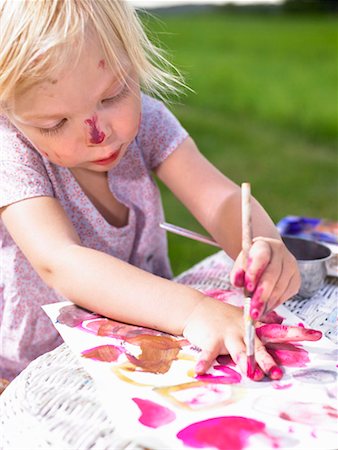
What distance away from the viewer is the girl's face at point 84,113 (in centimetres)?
A: 94

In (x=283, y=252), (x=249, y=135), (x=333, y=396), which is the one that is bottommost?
(x=249, y=135)

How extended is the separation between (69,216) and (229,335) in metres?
0.47

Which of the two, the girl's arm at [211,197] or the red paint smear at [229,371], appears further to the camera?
the girl's arm at [211,197]

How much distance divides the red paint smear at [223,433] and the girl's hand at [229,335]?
9cm

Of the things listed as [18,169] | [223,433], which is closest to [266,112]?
[18,169]

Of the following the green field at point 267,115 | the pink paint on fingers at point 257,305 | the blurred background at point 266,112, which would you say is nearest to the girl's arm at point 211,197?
the pink paint on fingers at point 257,305

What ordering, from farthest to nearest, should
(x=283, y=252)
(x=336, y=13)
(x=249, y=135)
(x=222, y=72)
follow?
1. (x=336, y=13)
2. (x=222, y=72)
3. (x=249, y=135)
4. (x=283, y=252)

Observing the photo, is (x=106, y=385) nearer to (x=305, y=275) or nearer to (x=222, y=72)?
(x=305, y=275)

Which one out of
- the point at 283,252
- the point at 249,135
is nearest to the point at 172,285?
the point at 283,252

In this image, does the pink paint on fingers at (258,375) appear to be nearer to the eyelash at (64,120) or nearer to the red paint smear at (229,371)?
the red paint smear at (229,371)

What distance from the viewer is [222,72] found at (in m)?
4.97

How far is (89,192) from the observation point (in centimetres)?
125

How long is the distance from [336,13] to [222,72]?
3.50 metres

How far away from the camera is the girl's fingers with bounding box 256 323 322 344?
88cm
